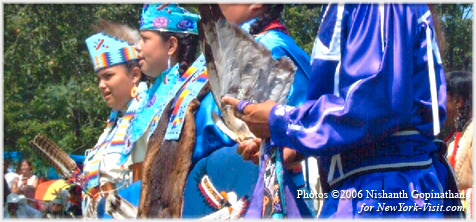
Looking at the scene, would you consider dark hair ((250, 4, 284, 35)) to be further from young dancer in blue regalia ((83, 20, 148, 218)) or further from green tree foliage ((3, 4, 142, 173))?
green tree foliage ((3, 4, 142, 173))

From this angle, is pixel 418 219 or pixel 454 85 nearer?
pixel 418 219

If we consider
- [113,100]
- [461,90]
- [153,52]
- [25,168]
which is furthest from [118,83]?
[25,168]

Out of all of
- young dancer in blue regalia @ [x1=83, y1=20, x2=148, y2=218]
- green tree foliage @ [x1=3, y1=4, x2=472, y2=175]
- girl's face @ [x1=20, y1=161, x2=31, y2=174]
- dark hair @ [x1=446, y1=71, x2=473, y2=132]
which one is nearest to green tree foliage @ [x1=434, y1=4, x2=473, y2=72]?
dark hair @ [x1=446, y1=71, x2=473, y2=132]

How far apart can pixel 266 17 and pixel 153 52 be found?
1.29 meters

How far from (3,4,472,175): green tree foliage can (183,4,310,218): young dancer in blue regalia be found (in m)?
4.40

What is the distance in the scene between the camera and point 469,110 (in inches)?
165

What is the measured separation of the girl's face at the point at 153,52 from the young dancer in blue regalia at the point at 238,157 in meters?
1.08

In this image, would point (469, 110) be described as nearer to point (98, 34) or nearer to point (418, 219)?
point (418, 219)

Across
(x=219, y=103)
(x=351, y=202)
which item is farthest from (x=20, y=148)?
(x=351, y=202)

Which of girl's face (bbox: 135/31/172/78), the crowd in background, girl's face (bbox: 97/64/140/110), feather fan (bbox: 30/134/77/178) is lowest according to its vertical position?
the crowd in background

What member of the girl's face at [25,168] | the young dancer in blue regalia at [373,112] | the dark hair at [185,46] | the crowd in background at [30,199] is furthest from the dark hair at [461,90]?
the girl's face at [25,168]

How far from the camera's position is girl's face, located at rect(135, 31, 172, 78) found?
462 cm

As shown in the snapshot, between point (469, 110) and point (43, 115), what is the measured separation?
5.34 meters

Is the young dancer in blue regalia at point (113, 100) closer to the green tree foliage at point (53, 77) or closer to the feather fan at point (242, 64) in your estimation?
the green tree foliage at point (53, 77)
